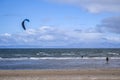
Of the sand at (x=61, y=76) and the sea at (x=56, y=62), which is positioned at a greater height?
the sea at (x=56, y=62)

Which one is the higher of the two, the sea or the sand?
the sea

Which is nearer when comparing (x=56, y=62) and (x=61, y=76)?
(x=61, y=76)

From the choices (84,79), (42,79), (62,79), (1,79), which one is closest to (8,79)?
(1,79)

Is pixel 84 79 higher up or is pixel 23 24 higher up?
pixel 23 24

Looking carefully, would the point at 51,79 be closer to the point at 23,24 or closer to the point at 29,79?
the point at 29,79

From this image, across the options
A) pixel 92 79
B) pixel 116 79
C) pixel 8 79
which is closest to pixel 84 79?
pixel 92 79

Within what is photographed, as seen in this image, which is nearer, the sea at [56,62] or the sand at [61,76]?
the sand at [61,76]

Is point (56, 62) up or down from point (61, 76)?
up

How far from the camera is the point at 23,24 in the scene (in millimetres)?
19750

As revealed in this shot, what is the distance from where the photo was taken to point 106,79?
1992cm

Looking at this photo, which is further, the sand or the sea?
the sea

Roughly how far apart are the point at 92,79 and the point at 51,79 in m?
2.81

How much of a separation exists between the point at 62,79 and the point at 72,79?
68cm

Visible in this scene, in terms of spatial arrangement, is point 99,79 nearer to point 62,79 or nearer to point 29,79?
point 62,79
